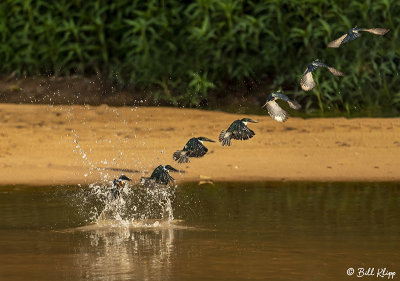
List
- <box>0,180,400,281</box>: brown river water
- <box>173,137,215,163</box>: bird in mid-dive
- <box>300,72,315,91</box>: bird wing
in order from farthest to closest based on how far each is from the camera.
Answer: <box>173,137,215,163</box>: bird in mid-dive → <box>300,72,315,91</box>: bird wing → <box>0,180,400,281</box>: brown river water

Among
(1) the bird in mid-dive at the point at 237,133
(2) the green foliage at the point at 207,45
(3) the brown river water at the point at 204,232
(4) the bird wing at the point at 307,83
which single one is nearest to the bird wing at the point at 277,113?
(1) the bird in mid-dive at the point at 237,133

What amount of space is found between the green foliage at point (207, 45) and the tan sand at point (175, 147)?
0.74m

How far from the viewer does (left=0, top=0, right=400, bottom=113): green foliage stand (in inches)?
532

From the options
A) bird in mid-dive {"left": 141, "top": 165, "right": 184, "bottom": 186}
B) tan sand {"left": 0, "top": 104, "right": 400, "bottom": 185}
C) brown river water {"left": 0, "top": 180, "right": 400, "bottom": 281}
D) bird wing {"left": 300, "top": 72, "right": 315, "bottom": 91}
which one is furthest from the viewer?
tan sand {"left": 0, "top": 104, "right": 400, "bottom": 185}

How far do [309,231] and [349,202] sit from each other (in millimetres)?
1487

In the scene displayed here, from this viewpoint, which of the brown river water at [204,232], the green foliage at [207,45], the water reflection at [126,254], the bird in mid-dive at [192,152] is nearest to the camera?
the water reflection at [126,254]

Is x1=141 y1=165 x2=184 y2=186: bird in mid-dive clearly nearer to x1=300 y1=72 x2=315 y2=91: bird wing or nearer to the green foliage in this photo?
x1=300 y1=72 x2=315 y2=91: bird wing

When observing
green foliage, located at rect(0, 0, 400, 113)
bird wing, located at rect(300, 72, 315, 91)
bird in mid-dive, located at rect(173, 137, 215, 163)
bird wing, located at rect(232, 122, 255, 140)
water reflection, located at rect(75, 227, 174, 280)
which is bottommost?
water reflection, located at rect(75, 227, 174, 280)

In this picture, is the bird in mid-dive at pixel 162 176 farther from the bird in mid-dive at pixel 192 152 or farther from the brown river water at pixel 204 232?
the brown river water at pixel 204 232

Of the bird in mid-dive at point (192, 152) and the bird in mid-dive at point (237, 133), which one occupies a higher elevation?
the bird in mid-dive at point (237, 133)

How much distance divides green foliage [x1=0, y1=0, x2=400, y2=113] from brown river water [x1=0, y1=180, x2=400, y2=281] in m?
3.25

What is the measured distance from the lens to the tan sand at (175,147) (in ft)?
36.6

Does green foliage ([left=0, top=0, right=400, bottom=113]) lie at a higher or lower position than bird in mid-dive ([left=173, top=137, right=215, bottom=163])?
higher

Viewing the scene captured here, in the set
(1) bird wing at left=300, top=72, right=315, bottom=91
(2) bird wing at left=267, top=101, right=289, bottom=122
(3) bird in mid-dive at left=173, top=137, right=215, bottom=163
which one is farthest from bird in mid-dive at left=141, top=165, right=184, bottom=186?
(1) bird wing at left=300, top=72, right=315, bottom=91
